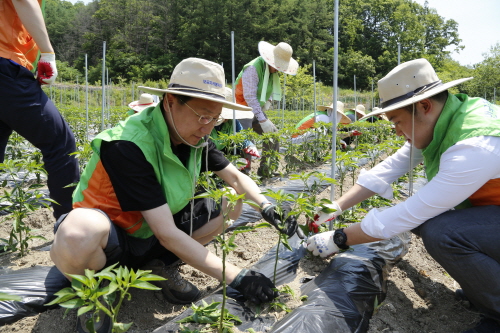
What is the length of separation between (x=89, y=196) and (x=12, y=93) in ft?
2.77

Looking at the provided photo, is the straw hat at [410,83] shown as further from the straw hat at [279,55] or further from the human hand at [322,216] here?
the straw hat at [279,55]

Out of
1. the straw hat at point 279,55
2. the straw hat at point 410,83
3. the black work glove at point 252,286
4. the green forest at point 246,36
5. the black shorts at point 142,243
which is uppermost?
the green forest at point 246,36

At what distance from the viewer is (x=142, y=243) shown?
1864mm

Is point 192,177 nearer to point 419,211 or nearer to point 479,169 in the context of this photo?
point 419,211

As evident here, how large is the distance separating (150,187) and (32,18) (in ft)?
4.17

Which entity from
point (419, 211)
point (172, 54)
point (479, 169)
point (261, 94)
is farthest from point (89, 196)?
point (172, 54)

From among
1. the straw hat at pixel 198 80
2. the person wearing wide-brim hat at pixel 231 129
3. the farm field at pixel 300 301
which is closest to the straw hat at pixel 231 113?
the person wearing wide-brim hat at pixel 231 129

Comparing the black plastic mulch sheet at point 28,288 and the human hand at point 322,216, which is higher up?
the human hand at point 322,216

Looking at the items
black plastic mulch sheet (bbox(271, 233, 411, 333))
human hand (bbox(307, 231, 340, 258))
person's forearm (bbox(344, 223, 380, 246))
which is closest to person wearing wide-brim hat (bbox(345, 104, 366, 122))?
black plastic mulch sheet (bbox(271, 233, 411, 333))

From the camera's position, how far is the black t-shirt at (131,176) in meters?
1.56

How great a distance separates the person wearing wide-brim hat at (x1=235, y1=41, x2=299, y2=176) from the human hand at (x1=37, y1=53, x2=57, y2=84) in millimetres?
2434

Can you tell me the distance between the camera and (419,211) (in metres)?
1.68

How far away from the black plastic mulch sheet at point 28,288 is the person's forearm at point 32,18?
1.19 m

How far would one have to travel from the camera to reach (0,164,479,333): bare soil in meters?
1.73
